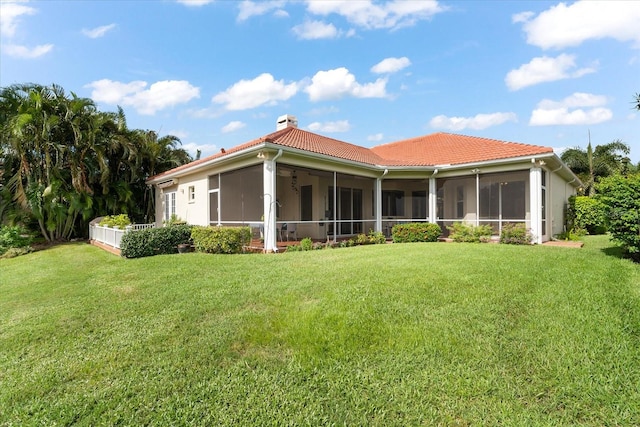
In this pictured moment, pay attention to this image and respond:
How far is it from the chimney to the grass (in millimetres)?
14089

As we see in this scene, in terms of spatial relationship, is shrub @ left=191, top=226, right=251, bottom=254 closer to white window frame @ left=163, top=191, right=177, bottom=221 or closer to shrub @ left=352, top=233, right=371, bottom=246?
shrub @ left=352, top=233, right=371, bottom=246

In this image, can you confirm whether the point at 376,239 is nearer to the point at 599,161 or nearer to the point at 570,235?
the point at 570,235

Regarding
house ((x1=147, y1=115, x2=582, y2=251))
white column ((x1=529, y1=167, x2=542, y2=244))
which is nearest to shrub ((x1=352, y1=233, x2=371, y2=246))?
house ((x1=147, y1=115, x2=582, y2=251))

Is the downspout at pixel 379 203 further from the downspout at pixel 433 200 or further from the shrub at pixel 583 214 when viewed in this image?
the shrub at pixel 583 214

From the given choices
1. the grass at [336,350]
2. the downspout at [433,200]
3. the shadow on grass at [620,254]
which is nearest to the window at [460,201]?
the downspout at [433,200]

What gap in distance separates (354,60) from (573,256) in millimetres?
11873

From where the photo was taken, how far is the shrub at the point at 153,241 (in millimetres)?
10258

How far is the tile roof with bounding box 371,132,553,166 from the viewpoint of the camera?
13.1 meters

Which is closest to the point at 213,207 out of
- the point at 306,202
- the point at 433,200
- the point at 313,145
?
the point at 306,202

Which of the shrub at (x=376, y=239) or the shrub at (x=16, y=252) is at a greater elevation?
the shrub at (x=376, y=239)

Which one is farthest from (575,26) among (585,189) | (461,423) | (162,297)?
(585,189)

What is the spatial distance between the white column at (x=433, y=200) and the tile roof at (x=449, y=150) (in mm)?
926

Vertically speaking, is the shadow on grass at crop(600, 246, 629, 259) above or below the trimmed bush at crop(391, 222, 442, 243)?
below

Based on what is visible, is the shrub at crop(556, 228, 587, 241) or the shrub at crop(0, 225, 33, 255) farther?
the shrub at crop(556, 228, 587, 241)
